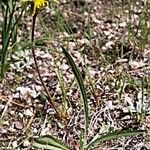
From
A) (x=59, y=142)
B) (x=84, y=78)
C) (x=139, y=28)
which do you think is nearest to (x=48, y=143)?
(x=59, y=142)

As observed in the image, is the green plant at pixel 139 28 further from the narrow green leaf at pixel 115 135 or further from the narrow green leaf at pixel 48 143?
the narrow green leaf at pixel 48 143

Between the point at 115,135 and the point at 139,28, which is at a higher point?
the point at 139,28

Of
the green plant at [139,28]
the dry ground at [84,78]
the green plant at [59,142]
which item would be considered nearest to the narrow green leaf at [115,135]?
the green plant at [59,142]

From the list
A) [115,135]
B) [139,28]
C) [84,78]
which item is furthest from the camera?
[139,28]

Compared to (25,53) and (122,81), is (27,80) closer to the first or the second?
(25,53)

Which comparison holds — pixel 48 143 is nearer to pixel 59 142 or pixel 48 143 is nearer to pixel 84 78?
pixel 59 142

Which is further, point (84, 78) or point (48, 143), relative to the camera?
point (84, 78)

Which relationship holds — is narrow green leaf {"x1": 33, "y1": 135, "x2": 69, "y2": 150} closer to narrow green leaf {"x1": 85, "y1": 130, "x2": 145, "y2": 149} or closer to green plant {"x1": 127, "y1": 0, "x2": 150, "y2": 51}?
narrow green leaf {"x1": 85, "y1": 130, "x2": 145, "y2": 149}

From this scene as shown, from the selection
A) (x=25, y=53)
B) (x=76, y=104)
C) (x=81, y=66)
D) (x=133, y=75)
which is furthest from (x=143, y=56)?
(x=25, y=53)
